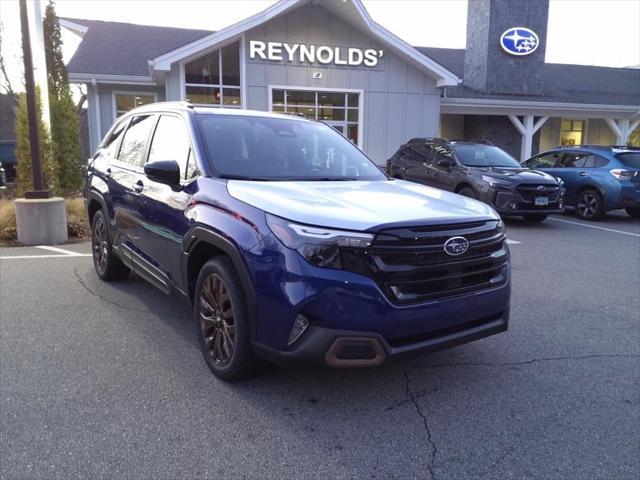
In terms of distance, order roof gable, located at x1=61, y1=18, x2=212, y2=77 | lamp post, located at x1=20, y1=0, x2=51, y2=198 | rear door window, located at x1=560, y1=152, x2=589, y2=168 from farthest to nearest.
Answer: roof gable, located at x1=61, y1=18, x2=212, y2=77
rear door window, located at x1=560, y1=152, x2=589, y2=168
lamp post, located at x1=20, y1=0, x2=51, y2=198

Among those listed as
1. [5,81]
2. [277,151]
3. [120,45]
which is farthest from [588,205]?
[5,81]

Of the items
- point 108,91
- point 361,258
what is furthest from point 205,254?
point 108,91

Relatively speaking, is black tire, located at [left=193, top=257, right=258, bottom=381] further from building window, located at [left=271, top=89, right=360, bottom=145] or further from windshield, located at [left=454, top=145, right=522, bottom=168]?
building window, located at [left=271, top=89, right=360, bottom=145]

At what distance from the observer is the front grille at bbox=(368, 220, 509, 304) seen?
2855mm

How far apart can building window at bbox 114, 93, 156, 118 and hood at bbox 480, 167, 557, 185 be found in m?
12.1

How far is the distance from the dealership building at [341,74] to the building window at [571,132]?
13.7 feet

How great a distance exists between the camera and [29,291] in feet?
18.2

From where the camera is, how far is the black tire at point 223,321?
316 cm

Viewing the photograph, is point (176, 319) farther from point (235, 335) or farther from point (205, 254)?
point (235, 335)

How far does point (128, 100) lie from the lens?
17.7 meters

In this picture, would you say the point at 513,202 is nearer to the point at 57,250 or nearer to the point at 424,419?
the point at 424,419

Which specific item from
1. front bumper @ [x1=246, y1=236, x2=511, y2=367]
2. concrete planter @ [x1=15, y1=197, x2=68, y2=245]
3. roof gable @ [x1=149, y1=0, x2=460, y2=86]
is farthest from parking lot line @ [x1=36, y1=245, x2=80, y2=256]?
roof gable @ [x1=149, y1=0, x2=460, y2=86]

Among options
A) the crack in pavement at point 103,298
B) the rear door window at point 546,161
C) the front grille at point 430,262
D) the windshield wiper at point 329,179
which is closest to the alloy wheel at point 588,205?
the rear door window at point 546,161

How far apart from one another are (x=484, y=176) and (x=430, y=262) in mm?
7952
